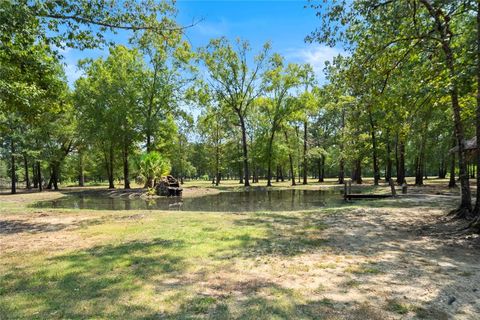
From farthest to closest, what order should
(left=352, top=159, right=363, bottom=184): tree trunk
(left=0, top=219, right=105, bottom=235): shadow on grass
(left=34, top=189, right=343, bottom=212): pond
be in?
(left=352, top=159, right=363, bottom=184): tree trunk < (left=34, top=189, right=343, bottom=212): pond < (left=0, top=219, right=105, bottom=235): shadow on grass

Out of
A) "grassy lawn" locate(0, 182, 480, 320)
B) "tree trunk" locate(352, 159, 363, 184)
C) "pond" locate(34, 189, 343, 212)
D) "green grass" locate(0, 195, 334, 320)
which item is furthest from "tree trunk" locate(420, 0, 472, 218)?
"tree trunk" locate(352, 159, 363, 184)

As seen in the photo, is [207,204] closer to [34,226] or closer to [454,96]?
[34,226]

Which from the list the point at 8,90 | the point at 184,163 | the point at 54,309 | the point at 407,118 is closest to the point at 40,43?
the point at 8,90

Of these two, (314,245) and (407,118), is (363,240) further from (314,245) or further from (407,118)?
(407,118)

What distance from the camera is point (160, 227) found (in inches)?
326

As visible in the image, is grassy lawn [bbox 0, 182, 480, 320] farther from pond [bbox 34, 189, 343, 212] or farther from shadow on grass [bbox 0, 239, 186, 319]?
pond [bbox 34, 189, 343, 212]

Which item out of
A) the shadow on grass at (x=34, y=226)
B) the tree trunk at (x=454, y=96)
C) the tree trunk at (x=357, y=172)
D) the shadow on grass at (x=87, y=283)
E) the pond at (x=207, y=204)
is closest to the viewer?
the shadow on grass at (x=87, y=283)

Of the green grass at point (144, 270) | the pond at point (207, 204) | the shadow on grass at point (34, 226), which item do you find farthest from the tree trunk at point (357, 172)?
the shadow on grass at point (34, 226)

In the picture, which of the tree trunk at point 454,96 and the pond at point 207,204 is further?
the pond at point 207,204

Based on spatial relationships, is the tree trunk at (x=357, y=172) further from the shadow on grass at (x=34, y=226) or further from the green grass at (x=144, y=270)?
the shadow on grass at (x=34, y=226)

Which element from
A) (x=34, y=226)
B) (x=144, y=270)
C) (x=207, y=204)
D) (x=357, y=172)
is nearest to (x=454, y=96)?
(x=144, y=270)

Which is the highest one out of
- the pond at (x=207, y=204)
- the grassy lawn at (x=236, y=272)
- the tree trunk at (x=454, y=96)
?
the tree trunk at (x=454, y=96)

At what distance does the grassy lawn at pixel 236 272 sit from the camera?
11.1 ft

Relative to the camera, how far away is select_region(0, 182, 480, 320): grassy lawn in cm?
338
